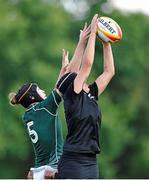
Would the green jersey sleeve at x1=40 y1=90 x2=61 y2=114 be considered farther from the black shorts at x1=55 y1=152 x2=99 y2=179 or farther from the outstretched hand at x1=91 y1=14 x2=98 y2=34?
the outstretched hand at x1=91 y1=14 x2=98 y2=34

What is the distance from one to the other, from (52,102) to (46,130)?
0.40 m

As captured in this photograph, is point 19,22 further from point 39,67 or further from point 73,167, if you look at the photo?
point 73,167

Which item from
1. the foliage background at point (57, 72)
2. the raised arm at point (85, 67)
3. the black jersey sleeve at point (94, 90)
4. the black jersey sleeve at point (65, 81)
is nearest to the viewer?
the raised arm at point (85, 67)

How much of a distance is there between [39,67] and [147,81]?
8818 mm

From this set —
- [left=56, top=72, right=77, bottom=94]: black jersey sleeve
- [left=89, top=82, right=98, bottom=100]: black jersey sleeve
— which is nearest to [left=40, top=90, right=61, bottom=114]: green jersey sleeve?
[left=56, top=72, right=77, bottom=94]: black jersey sleeve

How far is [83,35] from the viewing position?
39.6ft

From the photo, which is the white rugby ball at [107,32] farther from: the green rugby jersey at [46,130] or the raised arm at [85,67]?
the green rugby jersey at [46,130]

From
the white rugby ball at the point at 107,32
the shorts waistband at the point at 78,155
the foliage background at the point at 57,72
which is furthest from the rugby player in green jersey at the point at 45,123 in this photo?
the foliage background at the point at 57,72

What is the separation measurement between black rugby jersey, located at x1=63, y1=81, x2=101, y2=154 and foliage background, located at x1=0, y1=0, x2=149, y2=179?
3400 cm

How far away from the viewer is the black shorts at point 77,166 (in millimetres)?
11531

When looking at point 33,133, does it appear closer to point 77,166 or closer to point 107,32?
point 77,166

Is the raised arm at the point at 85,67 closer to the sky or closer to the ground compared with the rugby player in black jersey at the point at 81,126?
closer to the sky

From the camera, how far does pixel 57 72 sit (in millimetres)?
50438

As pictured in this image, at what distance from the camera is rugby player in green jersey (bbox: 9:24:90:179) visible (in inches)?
479
